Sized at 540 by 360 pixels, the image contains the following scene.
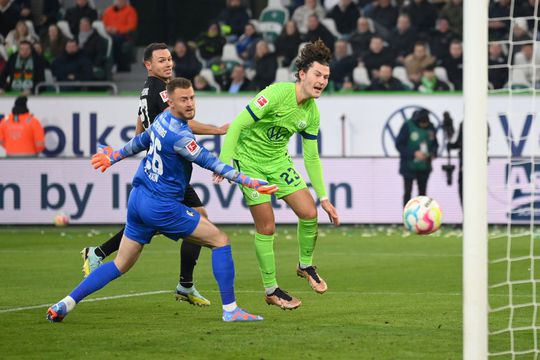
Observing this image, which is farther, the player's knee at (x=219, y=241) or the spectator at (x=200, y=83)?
the spectator at (x=200, y=83)

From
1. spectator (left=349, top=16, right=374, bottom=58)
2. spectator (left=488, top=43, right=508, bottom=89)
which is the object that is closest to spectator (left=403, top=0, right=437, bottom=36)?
spectator (left=349, top=16, right=374, bottom=58)

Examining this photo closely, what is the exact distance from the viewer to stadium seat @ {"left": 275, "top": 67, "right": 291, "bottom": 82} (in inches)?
874

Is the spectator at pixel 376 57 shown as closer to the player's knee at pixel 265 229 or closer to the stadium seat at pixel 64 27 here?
the stadium seat at pixel 64 27

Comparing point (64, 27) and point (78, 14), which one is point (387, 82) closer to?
point (78, 14)

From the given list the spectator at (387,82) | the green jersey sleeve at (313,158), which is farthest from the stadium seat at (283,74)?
the green jersey sleeve at (313,158)

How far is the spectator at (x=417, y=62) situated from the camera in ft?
72.2

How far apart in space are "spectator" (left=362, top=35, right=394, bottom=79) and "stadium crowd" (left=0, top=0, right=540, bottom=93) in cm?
2

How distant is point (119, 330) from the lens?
336 inches

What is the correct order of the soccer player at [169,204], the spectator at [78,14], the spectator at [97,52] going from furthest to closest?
the spectator at [78,14], the spectator at [97,52], the soccer player at [169,204]

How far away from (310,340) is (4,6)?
18704 millimetres

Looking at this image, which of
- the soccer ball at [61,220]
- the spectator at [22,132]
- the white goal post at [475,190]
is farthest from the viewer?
the spectator at [22,132]

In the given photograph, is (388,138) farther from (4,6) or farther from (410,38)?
(4,6)

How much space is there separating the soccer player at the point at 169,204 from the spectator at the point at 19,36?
15.5 m

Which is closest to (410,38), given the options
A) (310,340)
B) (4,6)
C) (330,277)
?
(4,6)
